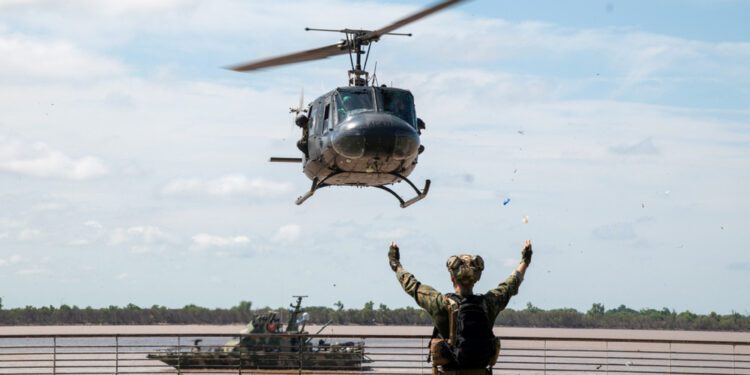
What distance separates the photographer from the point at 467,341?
5184 mm

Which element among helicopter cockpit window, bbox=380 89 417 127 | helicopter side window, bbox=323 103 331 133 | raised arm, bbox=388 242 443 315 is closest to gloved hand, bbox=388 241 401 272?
raised arm, bbox=388 242 443 315

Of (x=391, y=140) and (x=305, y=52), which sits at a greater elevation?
(x=305, y=52)

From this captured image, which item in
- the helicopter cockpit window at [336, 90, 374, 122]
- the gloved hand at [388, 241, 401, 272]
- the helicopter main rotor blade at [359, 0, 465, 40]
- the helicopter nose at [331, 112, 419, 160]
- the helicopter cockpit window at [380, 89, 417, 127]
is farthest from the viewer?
the helicopter cockpit window at [380, 89, 417, 127]

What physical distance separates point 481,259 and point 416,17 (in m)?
9.02

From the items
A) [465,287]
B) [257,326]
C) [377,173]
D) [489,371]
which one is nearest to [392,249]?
[465,287]

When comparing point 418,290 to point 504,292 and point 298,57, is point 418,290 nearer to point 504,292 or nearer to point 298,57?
point 504,292

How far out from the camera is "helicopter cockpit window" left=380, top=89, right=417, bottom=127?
15.4m

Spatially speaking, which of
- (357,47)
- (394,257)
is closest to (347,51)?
(357,47)

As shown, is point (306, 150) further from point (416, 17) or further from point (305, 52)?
point (416, 17)

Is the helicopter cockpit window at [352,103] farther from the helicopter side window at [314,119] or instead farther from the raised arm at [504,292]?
the raised arm at [504,292]

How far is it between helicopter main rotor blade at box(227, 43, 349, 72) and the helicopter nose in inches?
74.5

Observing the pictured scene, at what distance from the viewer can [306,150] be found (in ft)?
55.5

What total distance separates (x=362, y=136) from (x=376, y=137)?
222mm

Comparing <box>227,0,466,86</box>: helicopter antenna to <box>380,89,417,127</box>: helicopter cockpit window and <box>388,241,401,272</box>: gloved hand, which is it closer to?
<box>380,89,417,127</box>: helicopter cockpit window
